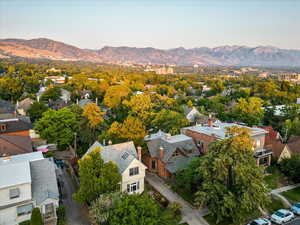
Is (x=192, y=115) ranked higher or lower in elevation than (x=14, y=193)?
lower

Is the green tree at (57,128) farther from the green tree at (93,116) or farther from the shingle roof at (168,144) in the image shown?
the shingle roof at (168,144)

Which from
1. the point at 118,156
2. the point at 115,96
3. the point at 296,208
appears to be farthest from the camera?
the point at 115,96

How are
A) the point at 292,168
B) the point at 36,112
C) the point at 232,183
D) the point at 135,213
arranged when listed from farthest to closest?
the point at 36,112 → the point at 292,168 → the point at 232,183 → the point at 135,213

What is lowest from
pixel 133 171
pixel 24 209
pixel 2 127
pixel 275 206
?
pixel 275 206

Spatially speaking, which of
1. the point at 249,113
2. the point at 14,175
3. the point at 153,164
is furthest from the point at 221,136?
the point at 14,175

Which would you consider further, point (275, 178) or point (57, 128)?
point (57, 128)

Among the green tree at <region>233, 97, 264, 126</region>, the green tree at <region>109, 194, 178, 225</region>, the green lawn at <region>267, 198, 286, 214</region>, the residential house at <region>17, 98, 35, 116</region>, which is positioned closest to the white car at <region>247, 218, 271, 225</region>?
the green lawn at <region>267, 198, 286, 214</region>

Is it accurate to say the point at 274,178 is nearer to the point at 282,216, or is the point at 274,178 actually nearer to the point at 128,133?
the point at 282,216
